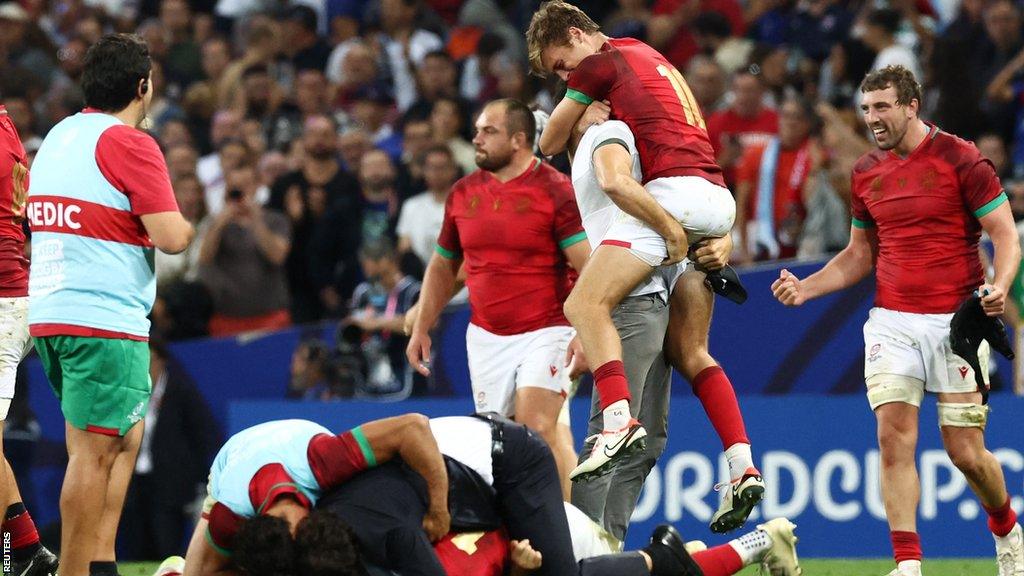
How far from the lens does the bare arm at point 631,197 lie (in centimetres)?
716

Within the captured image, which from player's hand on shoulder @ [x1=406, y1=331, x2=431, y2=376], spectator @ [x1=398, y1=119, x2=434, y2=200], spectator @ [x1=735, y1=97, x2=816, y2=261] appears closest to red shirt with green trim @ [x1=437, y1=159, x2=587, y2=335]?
player's hand on shoulder @ [x1=406, y1=331, x2=431, y2=376]

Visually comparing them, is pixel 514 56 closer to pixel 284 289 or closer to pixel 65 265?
pixel 284 289

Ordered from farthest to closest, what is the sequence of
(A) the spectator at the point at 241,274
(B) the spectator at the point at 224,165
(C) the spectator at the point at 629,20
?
(C) the spectator at the point at 629,20 < (B) the spectator at the point at 224,165 < (A) the spectator at the point at 241,274

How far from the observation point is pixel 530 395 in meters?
8.84

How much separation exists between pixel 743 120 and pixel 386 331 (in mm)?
3545

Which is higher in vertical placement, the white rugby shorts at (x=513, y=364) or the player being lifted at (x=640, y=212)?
the player being lifted at (x=640, y=212)

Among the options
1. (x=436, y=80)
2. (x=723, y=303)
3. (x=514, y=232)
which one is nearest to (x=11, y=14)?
(x=436, y=80)

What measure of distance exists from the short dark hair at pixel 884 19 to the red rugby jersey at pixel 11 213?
8.24 meters

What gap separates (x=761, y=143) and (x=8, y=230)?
7.00 metres

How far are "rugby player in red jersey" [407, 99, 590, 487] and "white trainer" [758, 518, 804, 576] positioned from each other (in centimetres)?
165

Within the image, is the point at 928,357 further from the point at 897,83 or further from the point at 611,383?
the point at 611,383

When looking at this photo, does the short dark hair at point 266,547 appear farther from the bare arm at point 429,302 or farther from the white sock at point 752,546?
the bare arm at point 429,302

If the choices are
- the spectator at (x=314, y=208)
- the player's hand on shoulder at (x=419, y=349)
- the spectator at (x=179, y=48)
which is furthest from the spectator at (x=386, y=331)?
the spectator at (x=179, y=48)

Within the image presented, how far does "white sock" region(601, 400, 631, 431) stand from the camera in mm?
7094
